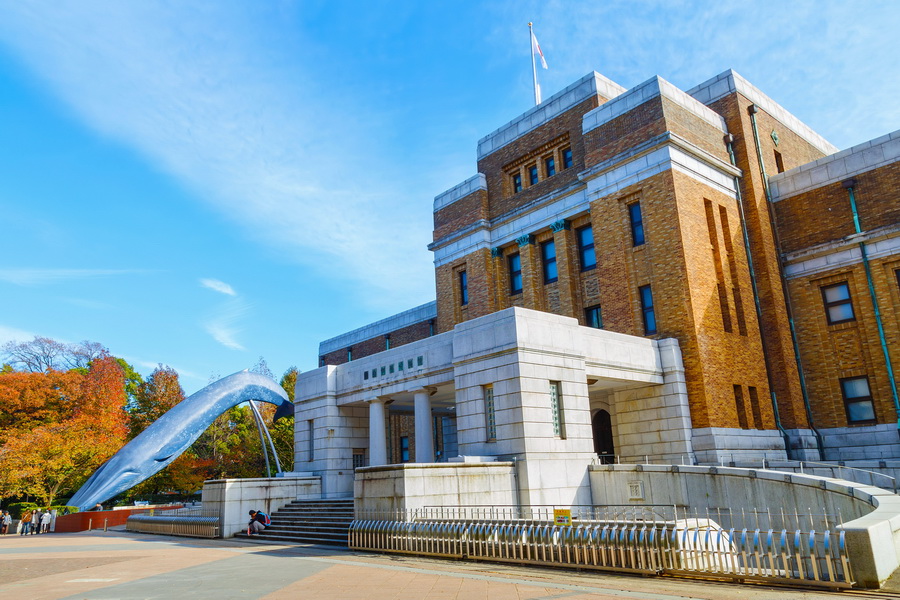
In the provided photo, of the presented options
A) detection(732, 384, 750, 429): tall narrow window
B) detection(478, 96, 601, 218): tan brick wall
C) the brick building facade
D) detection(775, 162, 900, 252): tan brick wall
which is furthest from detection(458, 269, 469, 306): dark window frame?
detection(775, 162, 900, 252): tan brick wall

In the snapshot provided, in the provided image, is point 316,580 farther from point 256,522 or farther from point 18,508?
point 18,508

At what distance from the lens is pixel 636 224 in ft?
80.7

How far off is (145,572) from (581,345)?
12962mm

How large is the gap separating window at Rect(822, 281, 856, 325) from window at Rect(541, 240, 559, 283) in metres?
10.3

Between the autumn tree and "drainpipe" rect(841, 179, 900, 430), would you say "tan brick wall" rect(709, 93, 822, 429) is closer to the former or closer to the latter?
"drainpipe" rect(841, 179, 900, 430)

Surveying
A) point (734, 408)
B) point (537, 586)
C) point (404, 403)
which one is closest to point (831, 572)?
point (537, 586)

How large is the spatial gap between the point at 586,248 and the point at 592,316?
2787 mm

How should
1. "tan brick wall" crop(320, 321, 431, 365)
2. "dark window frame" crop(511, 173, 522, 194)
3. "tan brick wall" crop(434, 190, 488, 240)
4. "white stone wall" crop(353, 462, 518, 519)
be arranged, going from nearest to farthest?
"white stone wall" crop(353, 462, 518, 519) < "dark window frame" crop(511, 173, 522, 194) < "tan brick wall" crop(434, 190, 488, 240) < "tan brick wall" crop(320, 321, 431, 365)

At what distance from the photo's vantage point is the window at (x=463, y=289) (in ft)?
103

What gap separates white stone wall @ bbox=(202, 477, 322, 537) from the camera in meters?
20.8

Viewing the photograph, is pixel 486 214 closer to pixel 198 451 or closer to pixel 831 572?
pixel 831 572

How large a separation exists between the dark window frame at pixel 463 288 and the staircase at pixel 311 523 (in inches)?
484

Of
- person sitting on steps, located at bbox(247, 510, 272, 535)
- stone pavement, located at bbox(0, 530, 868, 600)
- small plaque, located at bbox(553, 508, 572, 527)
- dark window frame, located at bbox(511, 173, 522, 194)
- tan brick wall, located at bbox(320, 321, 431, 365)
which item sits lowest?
stone pavement, located at bbox(0, 530, 868, 600)

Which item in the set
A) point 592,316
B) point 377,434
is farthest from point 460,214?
point 377,434
